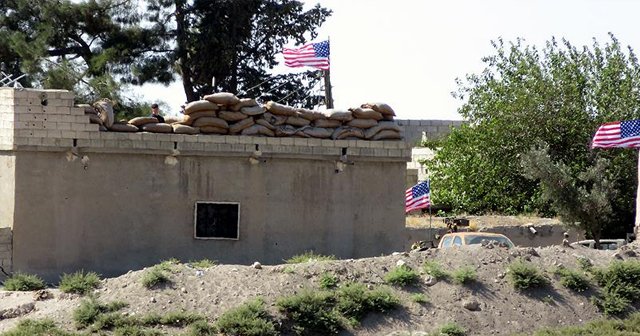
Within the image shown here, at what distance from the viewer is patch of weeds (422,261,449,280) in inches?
877

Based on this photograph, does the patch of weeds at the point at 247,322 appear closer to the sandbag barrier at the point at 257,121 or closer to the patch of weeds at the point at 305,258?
the patch of weeds at the point at 305,258

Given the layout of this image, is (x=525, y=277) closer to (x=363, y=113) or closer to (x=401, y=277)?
(x=401, y=277)

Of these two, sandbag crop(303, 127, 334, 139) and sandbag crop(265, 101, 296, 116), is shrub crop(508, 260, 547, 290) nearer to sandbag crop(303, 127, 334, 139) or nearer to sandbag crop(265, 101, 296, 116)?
sandbag crop(303, 127, 334, 139)

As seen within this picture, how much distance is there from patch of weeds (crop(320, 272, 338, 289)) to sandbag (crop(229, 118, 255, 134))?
5624mm

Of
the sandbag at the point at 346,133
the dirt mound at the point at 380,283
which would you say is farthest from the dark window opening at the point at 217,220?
the dirt mound at the point at 380,283

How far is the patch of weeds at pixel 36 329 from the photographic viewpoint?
2014 cm

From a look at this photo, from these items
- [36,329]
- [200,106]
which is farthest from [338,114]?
[36,329]

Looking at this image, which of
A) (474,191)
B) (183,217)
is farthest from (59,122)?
(474,191)

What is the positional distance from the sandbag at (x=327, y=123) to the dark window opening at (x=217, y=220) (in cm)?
238

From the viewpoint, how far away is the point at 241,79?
46.8m

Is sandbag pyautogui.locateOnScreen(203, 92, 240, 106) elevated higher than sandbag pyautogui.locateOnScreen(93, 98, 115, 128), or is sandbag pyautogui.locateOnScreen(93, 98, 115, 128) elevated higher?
sandbag pyautogui.locateOnScreen(203, 92, 240, 106)

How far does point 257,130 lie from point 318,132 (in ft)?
4.23

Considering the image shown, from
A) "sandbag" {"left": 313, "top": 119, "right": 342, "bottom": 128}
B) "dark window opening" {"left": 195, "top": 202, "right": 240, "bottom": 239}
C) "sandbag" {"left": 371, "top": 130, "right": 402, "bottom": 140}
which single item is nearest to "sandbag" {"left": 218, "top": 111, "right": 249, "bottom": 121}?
"sandbag" {"left": 313, "top": 119, "right": 342, "bottom": 128}

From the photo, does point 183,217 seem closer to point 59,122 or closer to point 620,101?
point 59,122
